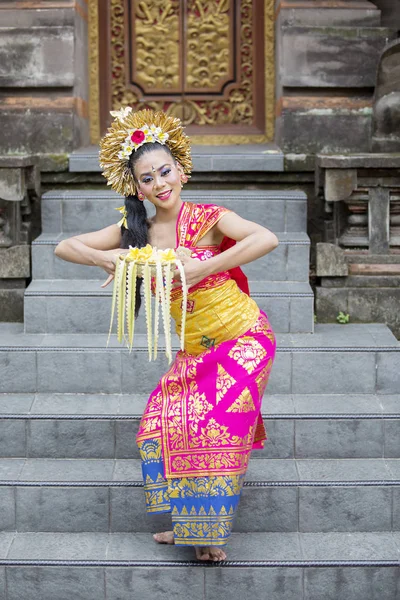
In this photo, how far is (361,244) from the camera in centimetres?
687

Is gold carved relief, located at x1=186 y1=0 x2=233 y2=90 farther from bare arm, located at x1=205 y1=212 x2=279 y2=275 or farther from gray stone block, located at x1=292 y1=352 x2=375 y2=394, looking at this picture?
bare arm, located at x1=205 y1=212 x2=279 y2=275

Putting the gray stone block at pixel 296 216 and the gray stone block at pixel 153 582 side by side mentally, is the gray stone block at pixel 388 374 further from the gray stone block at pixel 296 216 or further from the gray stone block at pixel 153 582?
the gray stone block at pixel 153 582

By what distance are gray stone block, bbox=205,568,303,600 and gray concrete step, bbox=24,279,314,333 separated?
1895mm

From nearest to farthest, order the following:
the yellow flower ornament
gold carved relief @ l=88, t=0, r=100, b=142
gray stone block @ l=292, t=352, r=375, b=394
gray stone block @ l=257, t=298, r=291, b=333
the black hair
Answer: the yellow flower ornament → the black hair → gray stone block @ l=292, t=352, r=375, b=394 → gray stone block @ l=257, t=298, r=291, b=333 → gold carved relief @ l=88, t=0, r=100, b=142

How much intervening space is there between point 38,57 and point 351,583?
→ 452cm

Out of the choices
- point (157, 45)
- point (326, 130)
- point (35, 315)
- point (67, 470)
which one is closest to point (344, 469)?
point (67, 470)

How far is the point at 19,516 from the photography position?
5.27 metres

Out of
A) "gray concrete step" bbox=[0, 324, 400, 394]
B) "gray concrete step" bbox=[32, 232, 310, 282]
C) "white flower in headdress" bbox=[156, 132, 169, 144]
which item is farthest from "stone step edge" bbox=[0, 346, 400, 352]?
"white flower in headdress" bbox=[156, 132, 169, 144]

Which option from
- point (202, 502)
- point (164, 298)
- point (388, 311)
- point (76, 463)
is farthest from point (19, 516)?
point (388, 311)

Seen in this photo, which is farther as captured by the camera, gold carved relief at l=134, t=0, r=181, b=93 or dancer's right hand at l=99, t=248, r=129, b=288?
gold carved relief at l=134, t=0, r=181, b=93

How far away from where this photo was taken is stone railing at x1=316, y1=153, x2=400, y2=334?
22.0 feet

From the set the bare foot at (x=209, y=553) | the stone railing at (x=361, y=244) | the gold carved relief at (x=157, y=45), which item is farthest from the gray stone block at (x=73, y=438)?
the gold carved relief at (x=157, y=45)

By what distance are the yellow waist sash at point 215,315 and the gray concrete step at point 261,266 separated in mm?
1969

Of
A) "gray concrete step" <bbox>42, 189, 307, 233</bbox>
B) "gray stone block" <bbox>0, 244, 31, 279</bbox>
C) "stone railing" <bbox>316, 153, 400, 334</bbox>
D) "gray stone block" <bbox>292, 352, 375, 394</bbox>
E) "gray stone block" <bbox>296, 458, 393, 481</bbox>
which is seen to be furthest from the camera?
"gray concrete step" <bbox>42, 189, 307, 233</bbox>
